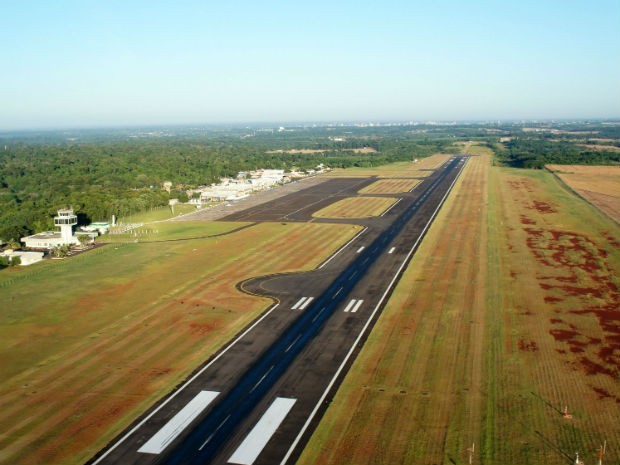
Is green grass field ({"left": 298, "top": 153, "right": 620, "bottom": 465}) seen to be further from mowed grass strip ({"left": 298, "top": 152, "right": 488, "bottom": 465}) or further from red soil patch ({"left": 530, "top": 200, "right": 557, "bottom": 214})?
red soil patch ({"left": 530, "top": 200, "right": 557, "bottom": 214})

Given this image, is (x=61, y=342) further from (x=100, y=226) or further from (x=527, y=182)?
(x=527, y=182)

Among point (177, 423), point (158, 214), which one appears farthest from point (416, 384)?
point (158, 214)

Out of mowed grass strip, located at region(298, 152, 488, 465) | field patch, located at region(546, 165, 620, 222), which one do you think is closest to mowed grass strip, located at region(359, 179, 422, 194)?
field patch, located at region(546, 165, 620, 222)

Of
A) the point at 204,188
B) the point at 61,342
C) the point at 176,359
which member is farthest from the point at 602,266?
the point at 204,188

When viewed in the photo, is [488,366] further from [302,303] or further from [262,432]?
[302,303]

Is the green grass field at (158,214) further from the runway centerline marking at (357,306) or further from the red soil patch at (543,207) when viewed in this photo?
the red soil patch at (543,207)
